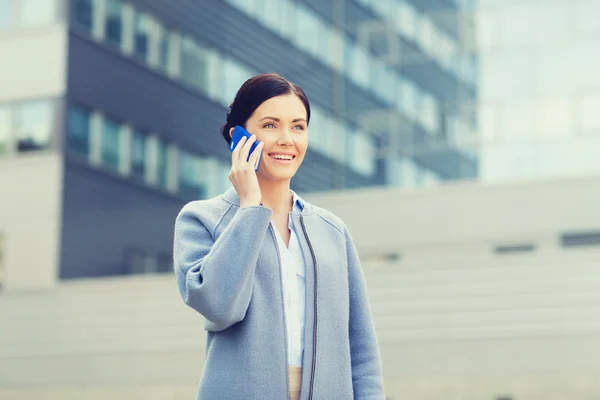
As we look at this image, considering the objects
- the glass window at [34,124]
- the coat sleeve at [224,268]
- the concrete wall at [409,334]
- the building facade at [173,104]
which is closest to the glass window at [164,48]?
the building facade at [173,104]

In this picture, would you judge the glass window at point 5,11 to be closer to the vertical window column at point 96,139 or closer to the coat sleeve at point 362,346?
the vertical window column at point 96,139

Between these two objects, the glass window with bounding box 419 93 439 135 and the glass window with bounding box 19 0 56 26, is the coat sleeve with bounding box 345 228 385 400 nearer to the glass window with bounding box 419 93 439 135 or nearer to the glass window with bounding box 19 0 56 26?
the glass window with bounding box 19 0 56 26

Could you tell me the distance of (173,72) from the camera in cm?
2308

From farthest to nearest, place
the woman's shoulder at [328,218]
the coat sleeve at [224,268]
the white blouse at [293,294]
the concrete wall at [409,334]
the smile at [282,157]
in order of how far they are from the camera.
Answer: the concrete wall at [409,334], the woman's shoulder at [328,218], the smile at [282,157], the white blouse at [293,294], the coat sleeve at [224,268]

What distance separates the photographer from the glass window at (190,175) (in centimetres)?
2334

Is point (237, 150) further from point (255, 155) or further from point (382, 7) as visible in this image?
point (382, 7)

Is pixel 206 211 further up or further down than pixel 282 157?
further down

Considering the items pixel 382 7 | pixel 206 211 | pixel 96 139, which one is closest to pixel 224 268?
pixel 206 211

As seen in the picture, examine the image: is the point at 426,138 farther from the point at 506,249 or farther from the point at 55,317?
the point at 55,317

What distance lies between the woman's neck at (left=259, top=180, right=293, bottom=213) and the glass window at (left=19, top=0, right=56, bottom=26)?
1832 centimetres

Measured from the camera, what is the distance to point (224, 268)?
9.52 ft

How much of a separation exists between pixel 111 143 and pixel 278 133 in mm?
18761

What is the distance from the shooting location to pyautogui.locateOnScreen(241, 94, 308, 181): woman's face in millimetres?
3113

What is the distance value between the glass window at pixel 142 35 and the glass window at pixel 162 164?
171 centimetres
